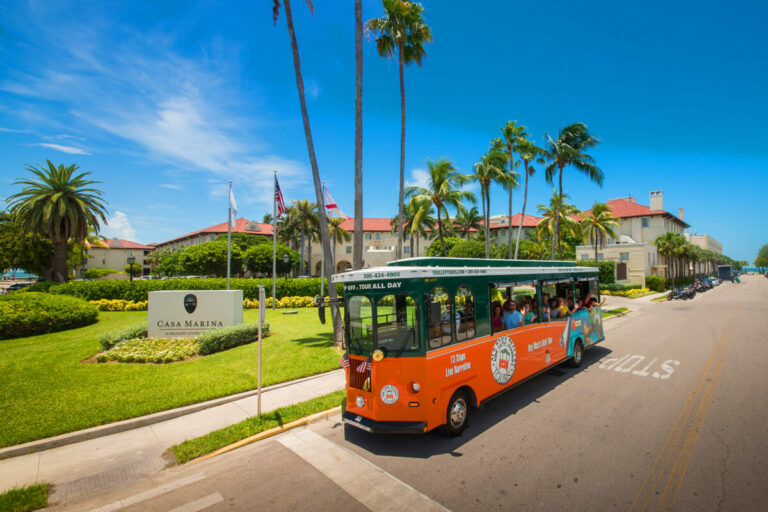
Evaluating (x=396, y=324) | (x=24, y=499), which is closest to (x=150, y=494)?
(x=24, y=499)

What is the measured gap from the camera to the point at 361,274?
19.9 feet

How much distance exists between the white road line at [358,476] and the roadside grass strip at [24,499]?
3.26 meters

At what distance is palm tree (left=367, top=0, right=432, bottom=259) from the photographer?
15125 mm

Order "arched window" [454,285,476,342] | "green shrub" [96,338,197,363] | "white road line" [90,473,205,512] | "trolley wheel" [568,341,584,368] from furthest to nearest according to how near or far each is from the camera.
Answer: "green shrub" [96,338,197,363], "trolley wheel" [568,341,584,368], "arched window" [454,285,476,342], "white road line" [90,473,205,512]

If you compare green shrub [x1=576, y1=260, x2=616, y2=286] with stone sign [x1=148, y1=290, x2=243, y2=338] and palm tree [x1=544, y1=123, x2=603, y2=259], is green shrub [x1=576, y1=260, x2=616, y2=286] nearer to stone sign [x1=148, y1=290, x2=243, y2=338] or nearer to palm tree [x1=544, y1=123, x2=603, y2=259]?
palm tree [x1=544, y1=123, x2=603, y2=259]

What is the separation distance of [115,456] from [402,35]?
17219mm

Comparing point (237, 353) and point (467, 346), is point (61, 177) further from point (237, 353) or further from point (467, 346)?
point (467, 346)

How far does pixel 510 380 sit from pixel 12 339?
1976cm

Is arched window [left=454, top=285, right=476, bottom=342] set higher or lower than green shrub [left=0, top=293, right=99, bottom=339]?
higher

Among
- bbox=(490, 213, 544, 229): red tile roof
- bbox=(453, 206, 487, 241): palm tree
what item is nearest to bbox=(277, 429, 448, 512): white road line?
bbox=(453, 206, 487, 241): palm tree

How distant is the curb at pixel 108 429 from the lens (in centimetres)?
614

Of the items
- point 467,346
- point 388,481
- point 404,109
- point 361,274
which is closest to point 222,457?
point 388,481

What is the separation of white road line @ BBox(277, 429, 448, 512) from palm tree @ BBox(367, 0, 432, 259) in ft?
33.1

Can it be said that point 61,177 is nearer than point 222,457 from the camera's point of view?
No
